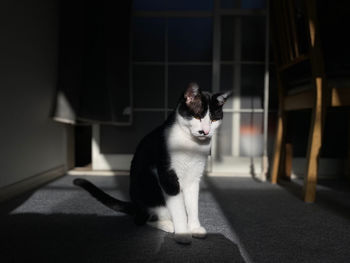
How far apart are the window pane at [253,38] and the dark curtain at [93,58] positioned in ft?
2.79

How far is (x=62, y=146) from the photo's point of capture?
6.28 ft

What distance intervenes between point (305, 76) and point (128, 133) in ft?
4.15

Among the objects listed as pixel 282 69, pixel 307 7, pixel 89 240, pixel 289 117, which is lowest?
pixel 89 240

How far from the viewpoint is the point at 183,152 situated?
870 millimetres

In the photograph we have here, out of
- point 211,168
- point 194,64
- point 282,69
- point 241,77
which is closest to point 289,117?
point 282,69

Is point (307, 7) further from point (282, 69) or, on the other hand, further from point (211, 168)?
point (211, 168)

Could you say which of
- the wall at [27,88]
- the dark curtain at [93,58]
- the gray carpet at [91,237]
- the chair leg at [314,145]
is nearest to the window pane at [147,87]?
the dark curtain at [93,58]

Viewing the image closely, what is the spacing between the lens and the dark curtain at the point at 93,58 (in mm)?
1739

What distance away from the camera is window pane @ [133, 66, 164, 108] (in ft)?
6.62

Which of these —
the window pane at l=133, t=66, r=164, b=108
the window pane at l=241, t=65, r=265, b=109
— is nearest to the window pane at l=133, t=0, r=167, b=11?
the window pane at l=133, t=66, r=164, b=108

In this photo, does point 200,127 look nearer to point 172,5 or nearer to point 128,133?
point 128,133

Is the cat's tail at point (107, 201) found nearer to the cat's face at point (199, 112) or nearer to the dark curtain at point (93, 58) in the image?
the cat's face at point (199, 112)

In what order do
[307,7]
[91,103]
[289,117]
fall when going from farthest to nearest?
[91,103]
[289,117]
[307,7]

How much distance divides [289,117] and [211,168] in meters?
0.64
